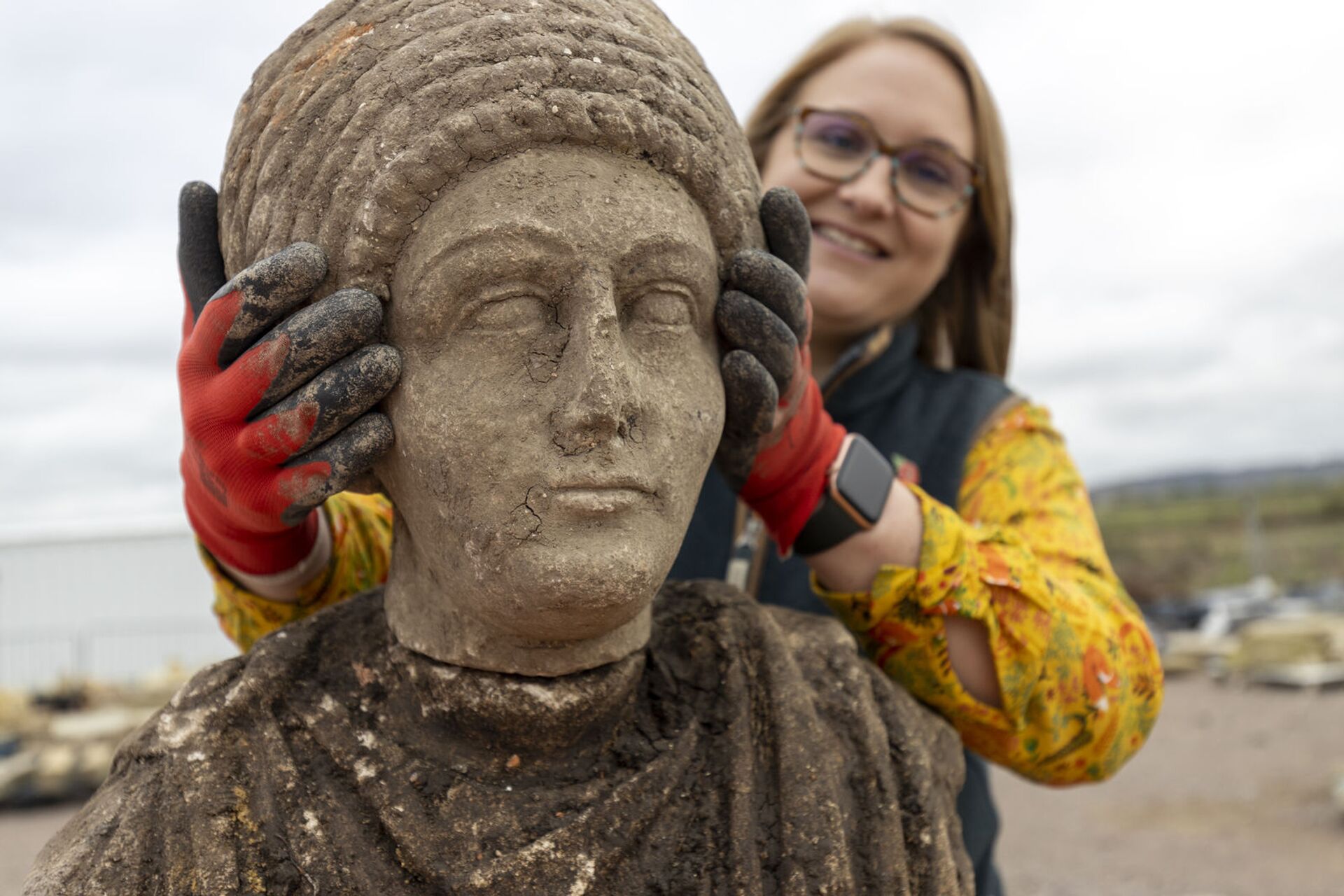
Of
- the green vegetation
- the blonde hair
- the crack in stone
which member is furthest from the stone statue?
the green vegetation

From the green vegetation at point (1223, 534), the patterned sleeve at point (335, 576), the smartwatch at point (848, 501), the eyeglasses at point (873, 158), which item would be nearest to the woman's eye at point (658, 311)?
the smartwatch at point (848, 501)

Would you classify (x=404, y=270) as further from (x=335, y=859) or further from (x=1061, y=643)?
(x=1061, y=643)

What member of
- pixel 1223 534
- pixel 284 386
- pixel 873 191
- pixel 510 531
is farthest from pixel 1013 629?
pixel 1223 534

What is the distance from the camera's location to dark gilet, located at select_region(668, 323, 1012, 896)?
114 inches

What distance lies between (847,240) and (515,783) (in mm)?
1781

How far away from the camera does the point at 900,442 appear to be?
3049 mm

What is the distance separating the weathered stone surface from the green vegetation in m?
17.1

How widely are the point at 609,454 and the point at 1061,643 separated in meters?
1.09

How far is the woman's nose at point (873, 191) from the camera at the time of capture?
2924 mm

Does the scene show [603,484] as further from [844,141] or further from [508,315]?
[844,141]

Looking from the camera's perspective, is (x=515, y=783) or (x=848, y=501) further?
(x=848, y=501)

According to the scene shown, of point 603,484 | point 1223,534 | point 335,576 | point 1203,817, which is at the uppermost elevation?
point 603,484

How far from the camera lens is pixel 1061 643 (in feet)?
7.23

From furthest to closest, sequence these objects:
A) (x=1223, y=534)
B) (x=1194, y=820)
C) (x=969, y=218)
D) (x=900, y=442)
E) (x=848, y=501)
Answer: (x=1223, y=534)
(x=1194, y=820)
(x=969, y=218)
(x=900, y=442)
(x=848, y=501)
